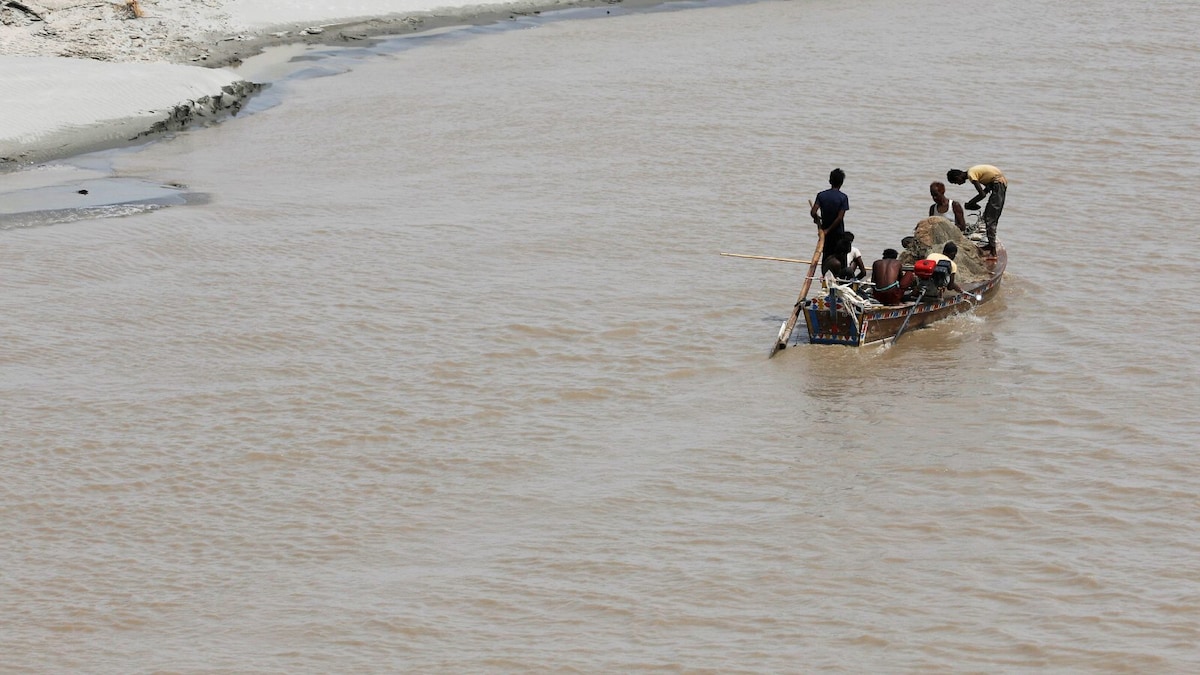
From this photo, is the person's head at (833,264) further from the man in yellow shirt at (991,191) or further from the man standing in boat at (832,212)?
the man in yellow shirt at (991,191)

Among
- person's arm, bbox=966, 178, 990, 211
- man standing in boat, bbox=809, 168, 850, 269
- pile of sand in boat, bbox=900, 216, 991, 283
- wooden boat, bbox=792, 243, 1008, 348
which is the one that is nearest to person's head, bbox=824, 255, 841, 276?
man standing in boat, bbox=809, 168, 850, 269

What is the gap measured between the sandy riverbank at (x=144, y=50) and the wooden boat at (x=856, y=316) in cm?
1317

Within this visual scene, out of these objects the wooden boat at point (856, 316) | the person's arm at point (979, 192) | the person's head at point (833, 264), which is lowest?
the wooden boat at point (856, 316)

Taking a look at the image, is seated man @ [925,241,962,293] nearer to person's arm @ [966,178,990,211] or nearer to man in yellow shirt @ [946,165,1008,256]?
man in yellow shirt @ [946,165,1008,256]

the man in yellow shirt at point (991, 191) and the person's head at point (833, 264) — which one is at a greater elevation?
the man in yellow shirt at point (991, 191)

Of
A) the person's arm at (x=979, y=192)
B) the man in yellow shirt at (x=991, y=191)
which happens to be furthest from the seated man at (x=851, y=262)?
the person's arm at (x=979, y=192)

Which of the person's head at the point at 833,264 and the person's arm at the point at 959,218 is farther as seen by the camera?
the person's arm at the point at 959,218

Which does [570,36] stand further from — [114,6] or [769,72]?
[114,6]

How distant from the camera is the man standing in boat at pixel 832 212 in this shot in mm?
12844

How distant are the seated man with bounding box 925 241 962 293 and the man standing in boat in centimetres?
87

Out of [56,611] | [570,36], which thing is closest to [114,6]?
[570,36]

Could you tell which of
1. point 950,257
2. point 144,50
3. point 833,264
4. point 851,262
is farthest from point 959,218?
point 144,50

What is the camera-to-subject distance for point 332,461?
1088 centimetres

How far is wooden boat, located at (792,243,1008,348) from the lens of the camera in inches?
488
